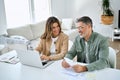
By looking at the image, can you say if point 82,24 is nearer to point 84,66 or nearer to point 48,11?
point 84,66

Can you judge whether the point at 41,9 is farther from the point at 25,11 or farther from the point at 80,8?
the point at 80,8

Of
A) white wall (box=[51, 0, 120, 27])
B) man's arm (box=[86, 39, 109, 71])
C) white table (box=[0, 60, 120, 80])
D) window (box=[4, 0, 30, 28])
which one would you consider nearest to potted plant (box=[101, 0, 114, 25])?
white wall (box=[51, 0, 120, 27])

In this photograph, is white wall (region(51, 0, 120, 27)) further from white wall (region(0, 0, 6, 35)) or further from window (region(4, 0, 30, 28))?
white wall (region(0, 0, 6, 35))

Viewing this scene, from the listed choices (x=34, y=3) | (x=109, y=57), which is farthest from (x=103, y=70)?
(x=34, y=3)

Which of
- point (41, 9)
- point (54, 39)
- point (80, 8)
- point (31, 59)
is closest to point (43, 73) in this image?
point (31, 59)

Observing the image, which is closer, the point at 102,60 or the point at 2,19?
the point at 102,60

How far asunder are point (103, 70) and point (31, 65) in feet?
2.48

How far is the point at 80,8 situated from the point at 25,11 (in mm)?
1884

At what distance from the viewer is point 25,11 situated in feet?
15.9

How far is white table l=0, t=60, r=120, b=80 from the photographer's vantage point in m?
1.61

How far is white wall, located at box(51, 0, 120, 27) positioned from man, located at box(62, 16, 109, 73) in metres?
3.66

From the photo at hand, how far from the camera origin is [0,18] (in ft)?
13.0

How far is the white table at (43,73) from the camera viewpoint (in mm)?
1613

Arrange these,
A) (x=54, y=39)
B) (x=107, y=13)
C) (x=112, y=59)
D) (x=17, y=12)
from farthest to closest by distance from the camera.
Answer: (x=107, y=13) < (x=17, y=12) < (x=54, y=39) < (x=112, y=59)
